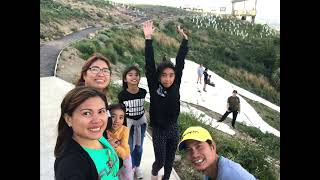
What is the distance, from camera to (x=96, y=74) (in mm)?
3215

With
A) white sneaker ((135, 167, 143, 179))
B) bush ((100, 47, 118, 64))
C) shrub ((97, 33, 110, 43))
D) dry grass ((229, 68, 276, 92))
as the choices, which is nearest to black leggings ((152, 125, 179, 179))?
white sneaker ((135, 167, 143, 179))

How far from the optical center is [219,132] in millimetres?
5188

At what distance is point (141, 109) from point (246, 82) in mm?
2332

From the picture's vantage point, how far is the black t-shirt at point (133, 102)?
3695mm

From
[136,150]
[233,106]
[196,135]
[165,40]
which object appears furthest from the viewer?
[233,106]

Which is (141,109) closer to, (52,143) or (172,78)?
(172,78)

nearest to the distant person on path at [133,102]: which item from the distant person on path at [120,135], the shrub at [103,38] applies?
the distant person on path at [120,135]

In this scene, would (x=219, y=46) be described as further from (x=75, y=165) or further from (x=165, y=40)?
(x=75, y=165)

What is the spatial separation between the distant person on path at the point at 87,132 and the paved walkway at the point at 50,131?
1589mm

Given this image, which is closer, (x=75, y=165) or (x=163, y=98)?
(x=75, y=165)

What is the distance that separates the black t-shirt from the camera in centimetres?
370

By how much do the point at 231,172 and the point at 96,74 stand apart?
53.6 inches

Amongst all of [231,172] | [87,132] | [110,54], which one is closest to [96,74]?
[87,132]
